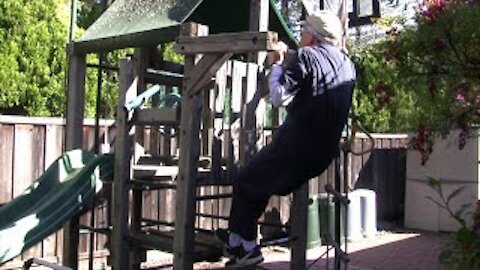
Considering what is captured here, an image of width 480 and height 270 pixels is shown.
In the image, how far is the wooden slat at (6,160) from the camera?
19.6 feet

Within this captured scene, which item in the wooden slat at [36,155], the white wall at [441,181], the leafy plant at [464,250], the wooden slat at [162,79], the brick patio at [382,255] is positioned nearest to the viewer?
the leafy plant at [464,250]

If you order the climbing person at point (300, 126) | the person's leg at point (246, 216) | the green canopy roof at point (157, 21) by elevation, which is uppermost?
the green canopy roof at point (157, 21)

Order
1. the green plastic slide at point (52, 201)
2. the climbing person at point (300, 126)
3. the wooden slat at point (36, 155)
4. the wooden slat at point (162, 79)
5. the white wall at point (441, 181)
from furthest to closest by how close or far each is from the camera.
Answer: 1. the white wall at point (441, 181)
2. the wooden slat at point (36, 155)
3. the wooden slat at point (162, 79)
4. the green plastic slide at point (52, 201)
5. the climbing person at point (300, 126)

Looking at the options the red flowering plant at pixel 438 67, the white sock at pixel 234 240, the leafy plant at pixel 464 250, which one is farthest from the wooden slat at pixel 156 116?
the leafy plant at pixel 464 250

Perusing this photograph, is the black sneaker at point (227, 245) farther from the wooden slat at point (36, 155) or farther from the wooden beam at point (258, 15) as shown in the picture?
the wooden slat at point (36, 155)

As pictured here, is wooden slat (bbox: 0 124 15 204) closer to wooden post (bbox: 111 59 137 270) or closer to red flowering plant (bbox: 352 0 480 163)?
wooden post (bbox: 111 59 137 270)

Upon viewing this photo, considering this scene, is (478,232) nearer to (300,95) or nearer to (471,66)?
(471,66)

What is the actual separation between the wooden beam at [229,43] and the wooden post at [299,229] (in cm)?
135

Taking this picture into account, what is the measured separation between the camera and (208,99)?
458cm

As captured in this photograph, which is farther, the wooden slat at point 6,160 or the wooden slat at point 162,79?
the wooden slat at point 6,160

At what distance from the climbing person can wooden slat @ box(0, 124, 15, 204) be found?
3.00 meters

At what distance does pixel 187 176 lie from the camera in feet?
13.2

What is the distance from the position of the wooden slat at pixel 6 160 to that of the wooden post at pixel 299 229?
2782 millimetres

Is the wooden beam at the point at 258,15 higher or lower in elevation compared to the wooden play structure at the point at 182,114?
higher
